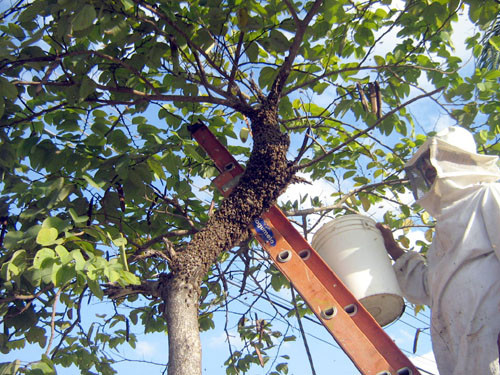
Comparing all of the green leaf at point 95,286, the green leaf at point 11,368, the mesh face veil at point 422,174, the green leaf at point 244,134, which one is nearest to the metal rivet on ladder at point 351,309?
the mesh face veil at point 422,174

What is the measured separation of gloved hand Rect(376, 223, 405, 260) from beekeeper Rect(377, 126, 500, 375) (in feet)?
0.34

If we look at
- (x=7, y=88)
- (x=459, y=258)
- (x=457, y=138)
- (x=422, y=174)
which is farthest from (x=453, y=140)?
(x=7, y=88)

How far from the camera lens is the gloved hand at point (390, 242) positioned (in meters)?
3.34

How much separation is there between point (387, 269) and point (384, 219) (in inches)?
44.0

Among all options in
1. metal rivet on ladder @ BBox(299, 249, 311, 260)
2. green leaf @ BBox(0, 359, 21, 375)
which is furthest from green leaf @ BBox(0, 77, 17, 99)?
metal rivet on ladder @ BBox(299, 249, 311, 260)

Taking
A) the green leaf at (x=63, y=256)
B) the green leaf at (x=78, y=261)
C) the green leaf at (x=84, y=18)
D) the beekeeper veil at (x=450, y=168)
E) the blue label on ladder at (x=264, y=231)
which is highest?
the green leaf at (x=84, y=18)

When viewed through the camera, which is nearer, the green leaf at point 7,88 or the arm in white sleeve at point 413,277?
the green leaf at point 7,88

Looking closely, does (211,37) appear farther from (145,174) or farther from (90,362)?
(90,362)

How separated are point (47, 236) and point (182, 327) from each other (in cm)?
78

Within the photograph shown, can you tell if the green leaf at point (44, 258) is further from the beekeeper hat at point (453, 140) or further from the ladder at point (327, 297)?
the beekeeper hat at point (453, 140)

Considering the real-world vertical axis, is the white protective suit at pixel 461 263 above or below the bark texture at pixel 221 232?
below

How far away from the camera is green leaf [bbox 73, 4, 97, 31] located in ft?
7.93

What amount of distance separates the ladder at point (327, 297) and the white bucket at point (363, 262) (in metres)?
0.17

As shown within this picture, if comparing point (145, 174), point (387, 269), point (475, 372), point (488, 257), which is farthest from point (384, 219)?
point (145, 174)
